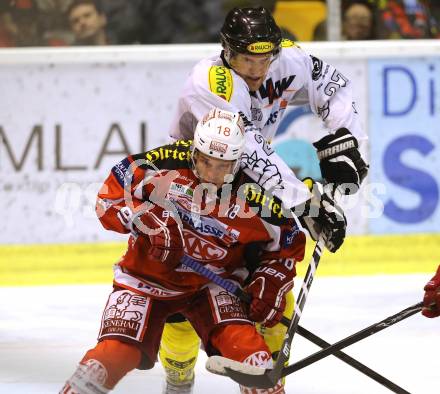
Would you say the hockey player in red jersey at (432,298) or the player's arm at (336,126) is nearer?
the hockey player in red jersey at (432,298)

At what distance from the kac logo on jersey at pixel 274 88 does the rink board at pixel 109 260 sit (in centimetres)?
217

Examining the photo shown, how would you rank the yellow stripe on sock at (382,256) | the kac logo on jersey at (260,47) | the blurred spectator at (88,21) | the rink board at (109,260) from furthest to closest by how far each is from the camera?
1. the blurred spectator at (88,21)
2. the yellow stripe on sock at (382,256)
3. the rink board at (109,260)
4. the kac logo on jersey at (260,47)

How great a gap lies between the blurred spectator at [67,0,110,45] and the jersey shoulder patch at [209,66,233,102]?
2503 millimetres

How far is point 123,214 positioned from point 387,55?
10.3 ft

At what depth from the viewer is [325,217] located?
3943 millimetres

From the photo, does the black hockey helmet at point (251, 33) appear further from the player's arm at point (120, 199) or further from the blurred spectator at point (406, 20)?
the blurred spectator at point (406, 20)

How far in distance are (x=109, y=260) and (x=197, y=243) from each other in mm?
2537

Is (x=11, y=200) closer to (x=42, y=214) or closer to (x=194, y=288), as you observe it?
(x=42, y=214)

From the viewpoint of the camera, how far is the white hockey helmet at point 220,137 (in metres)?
3.66

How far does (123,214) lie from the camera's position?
149 inches

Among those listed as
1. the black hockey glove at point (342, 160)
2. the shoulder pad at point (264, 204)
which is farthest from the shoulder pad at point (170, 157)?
the black hockey glove at point (342, 160)

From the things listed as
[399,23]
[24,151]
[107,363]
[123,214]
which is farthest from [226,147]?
[399,23]

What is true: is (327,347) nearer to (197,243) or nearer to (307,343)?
(197,243)

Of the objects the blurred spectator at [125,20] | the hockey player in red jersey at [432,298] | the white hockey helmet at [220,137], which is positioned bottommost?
the hockey player in red jersey at [432,298]
